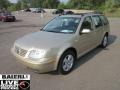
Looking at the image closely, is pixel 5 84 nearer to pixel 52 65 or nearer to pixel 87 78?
pixel 52 65

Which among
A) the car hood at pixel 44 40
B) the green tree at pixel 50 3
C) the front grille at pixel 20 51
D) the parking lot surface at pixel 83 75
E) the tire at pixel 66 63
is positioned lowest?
the parking lot surface at pixel 83 75

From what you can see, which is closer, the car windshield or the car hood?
the car hood

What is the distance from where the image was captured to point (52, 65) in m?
4.87

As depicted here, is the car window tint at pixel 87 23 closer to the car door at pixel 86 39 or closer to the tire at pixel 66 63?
the car door at pixel 86 39

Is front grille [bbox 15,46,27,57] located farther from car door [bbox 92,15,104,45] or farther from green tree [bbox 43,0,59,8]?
green tree [bbox 43,0,59,8]

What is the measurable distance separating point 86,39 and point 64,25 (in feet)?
2.89

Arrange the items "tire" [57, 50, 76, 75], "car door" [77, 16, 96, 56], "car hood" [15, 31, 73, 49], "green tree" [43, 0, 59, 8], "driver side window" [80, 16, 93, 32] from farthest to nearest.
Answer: "green tree" [43, 0, 59, 8], "driver side window" [80, 16, 93, 32], "car door" [77, 16, 96, 56], "tire" [57, 50, 76, 75], "car hood" [15, 31, 73, 49]

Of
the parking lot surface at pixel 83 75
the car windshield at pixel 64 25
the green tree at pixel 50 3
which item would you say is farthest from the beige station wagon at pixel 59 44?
the green tree at pixel 50 3

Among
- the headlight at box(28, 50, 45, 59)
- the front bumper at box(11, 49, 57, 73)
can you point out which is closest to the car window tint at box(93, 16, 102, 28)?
the front bumper at box(11, 49, 57, 73)

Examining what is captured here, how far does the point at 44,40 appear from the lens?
5281 millimetres

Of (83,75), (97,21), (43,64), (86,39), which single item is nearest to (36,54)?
Answer: (43,64)

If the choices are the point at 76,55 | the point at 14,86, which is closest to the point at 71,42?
the point at 76,55

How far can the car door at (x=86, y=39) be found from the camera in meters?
5.95

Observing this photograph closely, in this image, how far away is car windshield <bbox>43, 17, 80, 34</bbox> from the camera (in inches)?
237
